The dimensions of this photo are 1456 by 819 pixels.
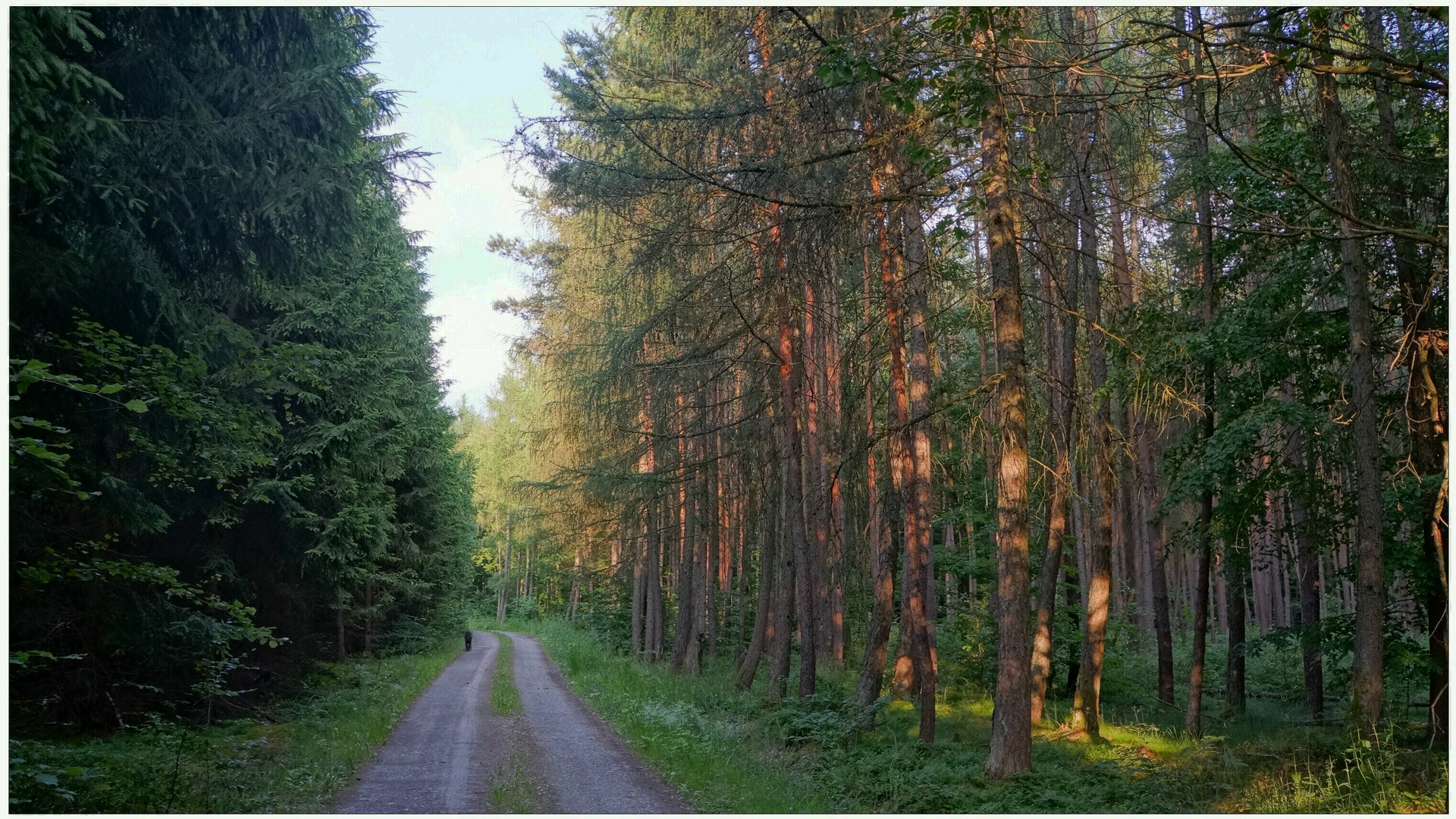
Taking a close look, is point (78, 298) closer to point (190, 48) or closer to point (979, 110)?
point (190, 48)

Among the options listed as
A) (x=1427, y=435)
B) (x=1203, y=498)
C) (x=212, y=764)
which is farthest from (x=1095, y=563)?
A: (x=212, y=764)

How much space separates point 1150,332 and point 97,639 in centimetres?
1280

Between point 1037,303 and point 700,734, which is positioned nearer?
point 700,734

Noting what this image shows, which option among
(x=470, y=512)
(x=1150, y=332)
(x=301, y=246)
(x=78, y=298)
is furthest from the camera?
(x=470, y=512)

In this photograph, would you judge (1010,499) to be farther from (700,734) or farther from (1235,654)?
(1235,654)

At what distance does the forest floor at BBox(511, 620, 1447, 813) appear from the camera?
25.3ft

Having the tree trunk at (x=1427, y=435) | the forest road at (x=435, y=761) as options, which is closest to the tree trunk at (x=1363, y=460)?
the tree trunk at (x=1427, y=435)

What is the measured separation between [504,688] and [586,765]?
9743mm

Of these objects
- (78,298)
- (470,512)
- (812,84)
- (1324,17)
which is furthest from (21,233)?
(470,512)

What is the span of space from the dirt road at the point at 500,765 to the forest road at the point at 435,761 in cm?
1

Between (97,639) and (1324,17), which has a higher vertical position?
(1324,17)

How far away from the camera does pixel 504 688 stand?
1961 centimetres

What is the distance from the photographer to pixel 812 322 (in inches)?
700

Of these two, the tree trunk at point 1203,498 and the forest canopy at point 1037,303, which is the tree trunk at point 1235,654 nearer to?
the forest canopy at point 1037,303
